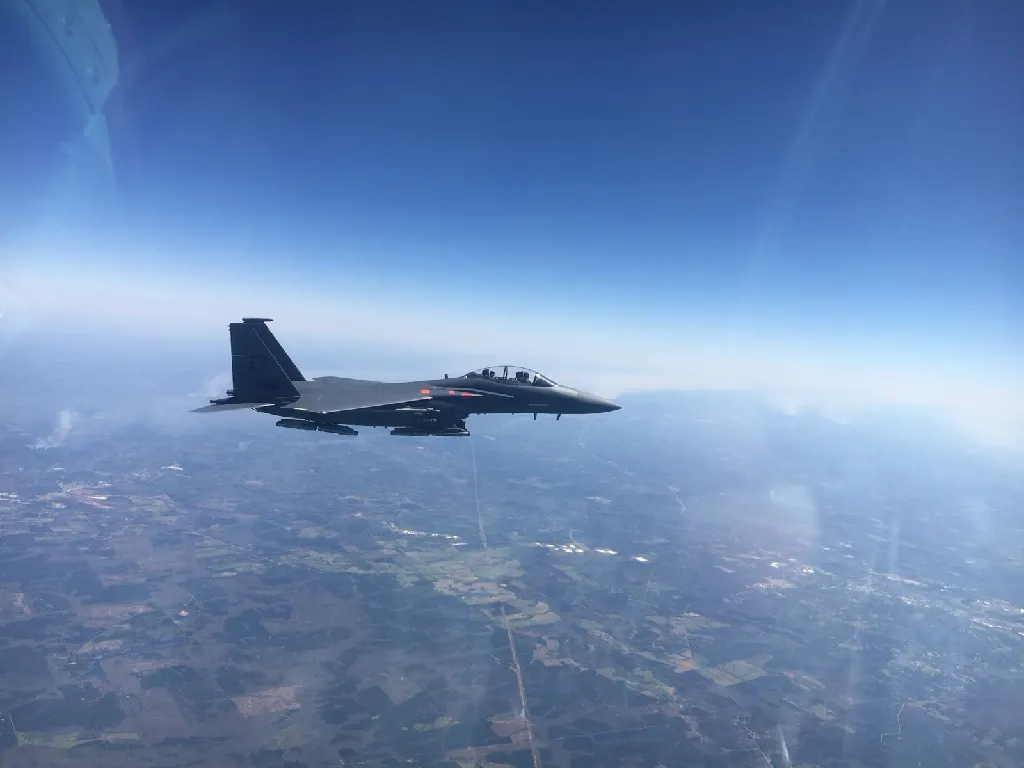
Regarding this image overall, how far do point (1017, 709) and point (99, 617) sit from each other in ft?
315

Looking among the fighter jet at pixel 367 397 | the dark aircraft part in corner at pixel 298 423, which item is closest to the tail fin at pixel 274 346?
the fighter jet at pixel 367 397

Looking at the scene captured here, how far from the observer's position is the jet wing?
72.2ft

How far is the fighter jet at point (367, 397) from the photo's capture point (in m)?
22.7

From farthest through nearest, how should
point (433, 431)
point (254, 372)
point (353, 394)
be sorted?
1. point (353, 394)
2. point (433, 431)
3. point (254, 372)

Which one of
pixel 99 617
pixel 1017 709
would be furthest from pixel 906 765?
pixel 99 617

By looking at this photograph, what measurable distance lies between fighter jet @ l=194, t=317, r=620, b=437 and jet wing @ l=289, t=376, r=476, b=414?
1.7 inches

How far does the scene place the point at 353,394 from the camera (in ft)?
78.3

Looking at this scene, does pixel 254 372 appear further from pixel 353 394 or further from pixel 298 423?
pixel 353 394

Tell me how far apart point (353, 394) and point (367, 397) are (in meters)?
0.95

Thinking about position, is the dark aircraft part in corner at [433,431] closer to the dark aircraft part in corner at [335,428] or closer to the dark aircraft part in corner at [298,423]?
the dark aircraft part in corner at [335,428]

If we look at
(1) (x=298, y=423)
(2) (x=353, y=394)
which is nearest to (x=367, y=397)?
(2) (x=353, y=394)

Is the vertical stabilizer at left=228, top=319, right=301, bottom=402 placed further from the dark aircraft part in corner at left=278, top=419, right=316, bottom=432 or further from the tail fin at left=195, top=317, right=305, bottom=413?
the dark aircraft part in corner at left=278, top=419, right=316, bottom=432

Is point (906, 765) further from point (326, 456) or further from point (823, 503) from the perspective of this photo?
point (326, 456)

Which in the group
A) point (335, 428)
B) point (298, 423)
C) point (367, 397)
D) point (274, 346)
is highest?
point (274, 346)
